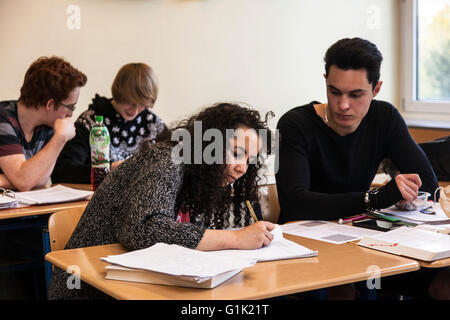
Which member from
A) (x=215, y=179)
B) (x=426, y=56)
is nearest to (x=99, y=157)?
(x=215, y=179)

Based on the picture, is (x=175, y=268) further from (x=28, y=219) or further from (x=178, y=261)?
(x=28, y=219)

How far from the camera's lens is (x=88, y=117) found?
3324mm

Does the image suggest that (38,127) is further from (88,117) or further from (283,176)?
(283,176)

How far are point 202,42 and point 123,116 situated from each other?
3.10ft

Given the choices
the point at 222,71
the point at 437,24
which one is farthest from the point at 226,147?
the point at 437,24

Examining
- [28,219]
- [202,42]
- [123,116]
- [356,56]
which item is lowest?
[28,219]

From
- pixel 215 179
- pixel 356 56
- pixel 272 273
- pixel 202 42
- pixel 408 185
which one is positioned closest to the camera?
pixel 272 273

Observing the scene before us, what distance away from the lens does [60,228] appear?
1.92m

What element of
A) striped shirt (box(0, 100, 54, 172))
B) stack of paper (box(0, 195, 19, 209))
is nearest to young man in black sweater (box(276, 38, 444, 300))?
stack of paper (box(0, 195, 19, 209))

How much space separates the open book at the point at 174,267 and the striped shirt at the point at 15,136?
1.50 metres

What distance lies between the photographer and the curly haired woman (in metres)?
1.52

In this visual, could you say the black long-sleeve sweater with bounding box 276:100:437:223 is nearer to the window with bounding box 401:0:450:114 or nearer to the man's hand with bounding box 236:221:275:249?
the man's hand with bounding box 236:221:275:249

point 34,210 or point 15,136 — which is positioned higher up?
point 15,136
